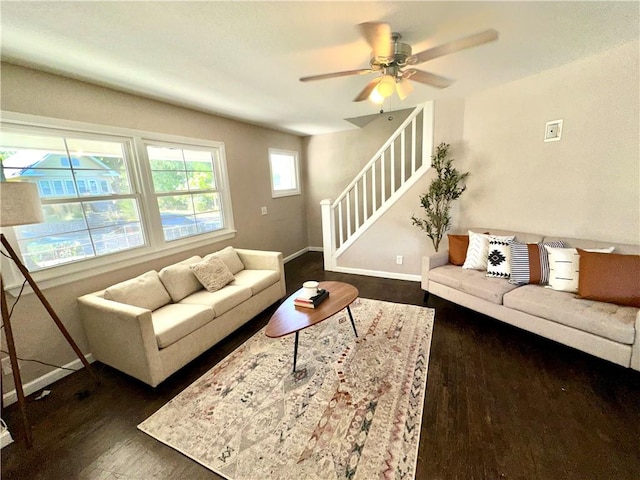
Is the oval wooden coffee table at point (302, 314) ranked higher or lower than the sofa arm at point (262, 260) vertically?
lower

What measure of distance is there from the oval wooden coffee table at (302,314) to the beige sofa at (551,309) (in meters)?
1.14

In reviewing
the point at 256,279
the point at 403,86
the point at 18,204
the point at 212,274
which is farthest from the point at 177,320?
the point at 403,86

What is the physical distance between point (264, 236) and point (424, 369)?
3207 millimetres

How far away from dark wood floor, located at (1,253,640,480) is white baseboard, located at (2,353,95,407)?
0.06m

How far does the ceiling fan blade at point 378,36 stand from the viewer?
4.47 ft

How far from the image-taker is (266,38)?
5.69 feet

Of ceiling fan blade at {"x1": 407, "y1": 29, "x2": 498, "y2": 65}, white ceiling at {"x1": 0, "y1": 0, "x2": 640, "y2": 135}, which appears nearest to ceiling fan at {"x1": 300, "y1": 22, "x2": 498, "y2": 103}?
ceiling fan blade at {"x1": 407, "y1": 29, "x2": 498, "y2": 65}

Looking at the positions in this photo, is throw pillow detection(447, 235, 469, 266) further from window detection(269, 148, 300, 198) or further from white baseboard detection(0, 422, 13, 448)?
white baseboard detection(0, 422, 13, 448)

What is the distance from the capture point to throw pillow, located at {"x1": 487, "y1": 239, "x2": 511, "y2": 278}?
102 inches

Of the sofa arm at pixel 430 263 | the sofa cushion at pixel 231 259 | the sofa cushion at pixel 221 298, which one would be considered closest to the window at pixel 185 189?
the sofa cushion at pixel 231 259

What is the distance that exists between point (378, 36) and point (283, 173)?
12.6 feet

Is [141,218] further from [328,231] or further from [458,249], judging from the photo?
[458,249]

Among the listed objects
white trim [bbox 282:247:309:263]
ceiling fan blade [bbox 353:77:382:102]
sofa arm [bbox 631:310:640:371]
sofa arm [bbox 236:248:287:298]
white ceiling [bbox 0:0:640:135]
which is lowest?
white trim [bbox 282:247:309:263]

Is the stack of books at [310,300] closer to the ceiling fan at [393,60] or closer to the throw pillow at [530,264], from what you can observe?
the ceiling fan at [393,60]
